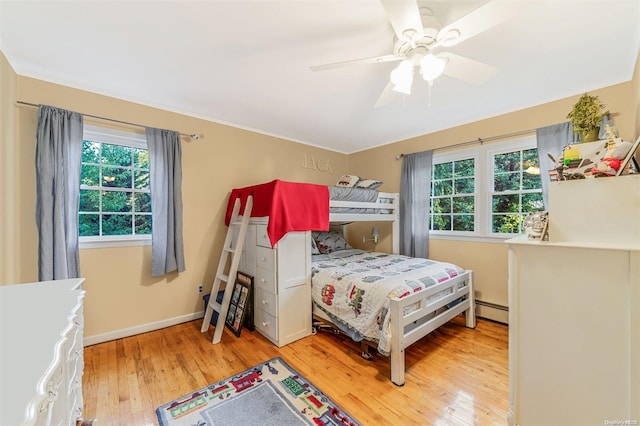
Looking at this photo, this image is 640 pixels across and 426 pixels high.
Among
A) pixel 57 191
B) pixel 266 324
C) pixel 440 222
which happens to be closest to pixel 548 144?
A: pixel 440 222

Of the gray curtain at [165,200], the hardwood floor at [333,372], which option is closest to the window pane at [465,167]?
the hardwood floor at [333,372]

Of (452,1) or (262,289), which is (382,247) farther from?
(452,1)

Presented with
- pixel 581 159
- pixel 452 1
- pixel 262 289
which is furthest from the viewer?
pixel 262 289

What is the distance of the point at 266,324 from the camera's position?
99.3 inches

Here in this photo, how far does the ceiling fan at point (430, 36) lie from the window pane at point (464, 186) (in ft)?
5.76

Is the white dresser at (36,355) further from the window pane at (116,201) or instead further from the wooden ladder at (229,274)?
the window pane at (116,201)

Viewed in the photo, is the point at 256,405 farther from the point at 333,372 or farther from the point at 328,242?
the point at 328,242

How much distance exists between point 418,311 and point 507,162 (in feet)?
6.98

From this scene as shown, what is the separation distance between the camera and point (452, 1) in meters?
1.35

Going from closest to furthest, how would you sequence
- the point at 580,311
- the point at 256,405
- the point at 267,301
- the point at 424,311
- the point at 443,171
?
the point at 580,311
the point at 256,405
the point at 424,311
the point at 267,301
the point at 443,171

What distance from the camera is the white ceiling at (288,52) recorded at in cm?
146

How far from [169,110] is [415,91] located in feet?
8.49

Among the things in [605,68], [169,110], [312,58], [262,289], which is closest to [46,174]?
[169,110]

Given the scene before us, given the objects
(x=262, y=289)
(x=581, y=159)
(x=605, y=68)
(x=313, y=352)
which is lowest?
(x=313, y=352)
